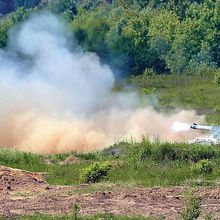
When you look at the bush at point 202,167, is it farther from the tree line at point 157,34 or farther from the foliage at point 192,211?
the tree line at point 157,34

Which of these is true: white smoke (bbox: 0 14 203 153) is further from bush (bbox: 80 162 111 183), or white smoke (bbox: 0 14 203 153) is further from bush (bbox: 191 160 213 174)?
bush (bbox: 191 160 213 174)

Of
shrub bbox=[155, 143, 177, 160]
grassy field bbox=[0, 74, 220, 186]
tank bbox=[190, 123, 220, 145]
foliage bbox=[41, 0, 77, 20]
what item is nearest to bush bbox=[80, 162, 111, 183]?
grassy field bbox=[0, 74, 220, 186]

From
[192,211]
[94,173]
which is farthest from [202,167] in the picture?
[192,211]

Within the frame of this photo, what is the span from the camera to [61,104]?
35125 mm

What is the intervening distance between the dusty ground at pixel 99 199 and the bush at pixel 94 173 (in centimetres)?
80

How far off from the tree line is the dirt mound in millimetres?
22614

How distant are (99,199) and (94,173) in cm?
291

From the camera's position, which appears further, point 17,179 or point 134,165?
point 134,165

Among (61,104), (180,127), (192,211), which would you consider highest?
(61,104)

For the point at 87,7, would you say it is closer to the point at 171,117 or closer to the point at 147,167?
the point at 171,117

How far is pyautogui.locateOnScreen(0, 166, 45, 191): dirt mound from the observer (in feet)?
73.2

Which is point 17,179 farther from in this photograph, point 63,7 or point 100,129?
point 63,7

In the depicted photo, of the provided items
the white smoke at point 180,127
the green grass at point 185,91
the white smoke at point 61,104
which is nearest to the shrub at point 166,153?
the white smoke at point 61,104

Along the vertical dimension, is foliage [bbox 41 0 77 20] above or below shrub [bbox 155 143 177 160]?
above
